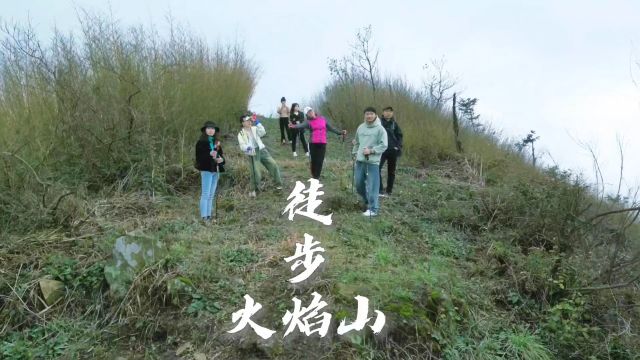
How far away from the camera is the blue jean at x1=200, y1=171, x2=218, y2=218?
22.4 feet

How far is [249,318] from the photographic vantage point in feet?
15.2

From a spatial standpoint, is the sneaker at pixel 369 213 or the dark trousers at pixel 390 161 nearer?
the sneaker at pixel 369 213

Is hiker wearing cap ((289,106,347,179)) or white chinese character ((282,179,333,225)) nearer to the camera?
white chinese character ((282,179,333,225))

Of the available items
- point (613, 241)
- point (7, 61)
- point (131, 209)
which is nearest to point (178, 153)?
point (131, 209)

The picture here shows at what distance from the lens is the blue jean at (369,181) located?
6.96 meters

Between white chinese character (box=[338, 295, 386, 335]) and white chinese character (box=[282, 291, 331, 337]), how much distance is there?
139 mm

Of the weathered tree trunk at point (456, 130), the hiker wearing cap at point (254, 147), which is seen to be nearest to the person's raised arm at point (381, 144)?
the hiker wearing cap at point (254, 147)

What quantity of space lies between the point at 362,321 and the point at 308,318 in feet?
1.59

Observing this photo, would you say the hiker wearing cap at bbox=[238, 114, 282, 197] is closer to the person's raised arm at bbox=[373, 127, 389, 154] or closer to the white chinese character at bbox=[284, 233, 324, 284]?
the person's raised arm at bbox=[373, 127, 389, 154]

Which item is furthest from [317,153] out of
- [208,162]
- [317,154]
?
[208,162]

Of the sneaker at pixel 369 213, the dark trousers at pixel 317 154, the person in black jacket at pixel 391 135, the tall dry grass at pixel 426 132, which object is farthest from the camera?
the tall dry grass at pixel 426 132

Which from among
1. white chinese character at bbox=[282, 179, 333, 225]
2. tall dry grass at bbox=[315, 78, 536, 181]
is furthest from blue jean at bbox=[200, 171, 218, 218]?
tall dry grass at bbox=[315, 78, 536, 181]

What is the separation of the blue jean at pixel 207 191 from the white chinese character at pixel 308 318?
→ 106 inches

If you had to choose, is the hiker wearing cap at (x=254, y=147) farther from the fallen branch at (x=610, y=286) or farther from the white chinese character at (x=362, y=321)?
the fallen branch at (x=610, y=286)
